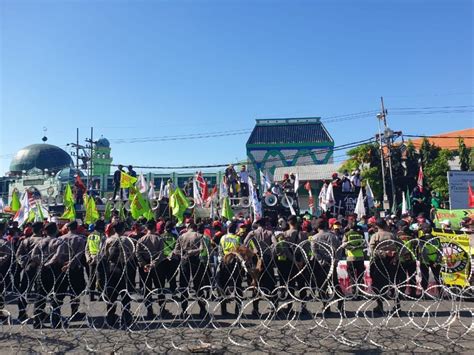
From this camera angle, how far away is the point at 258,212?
17.9 metres

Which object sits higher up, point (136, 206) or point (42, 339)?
point (136, 206)

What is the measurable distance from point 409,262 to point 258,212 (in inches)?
402

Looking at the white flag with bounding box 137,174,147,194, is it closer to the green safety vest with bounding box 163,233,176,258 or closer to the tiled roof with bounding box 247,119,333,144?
the green safety vest with bounding box 163,233,176,258

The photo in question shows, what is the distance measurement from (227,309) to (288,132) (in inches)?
2406

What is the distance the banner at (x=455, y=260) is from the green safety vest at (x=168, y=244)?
19.5 feet

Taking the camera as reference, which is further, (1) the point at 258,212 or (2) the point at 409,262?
(1) the point at 258,212

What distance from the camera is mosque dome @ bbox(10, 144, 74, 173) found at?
220 ft

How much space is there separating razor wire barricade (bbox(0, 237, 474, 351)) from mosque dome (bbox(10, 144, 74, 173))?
209 feet

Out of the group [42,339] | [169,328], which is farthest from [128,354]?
[42,339]

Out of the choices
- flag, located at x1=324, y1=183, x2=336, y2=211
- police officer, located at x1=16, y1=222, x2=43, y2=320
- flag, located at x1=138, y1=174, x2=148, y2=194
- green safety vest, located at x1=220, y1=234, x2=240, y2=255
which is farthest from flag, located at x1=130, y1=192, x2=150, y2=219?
flag, located at x1=324, y1=183, x2=336, y2=211

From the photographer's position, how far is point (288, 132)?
68.0 meters

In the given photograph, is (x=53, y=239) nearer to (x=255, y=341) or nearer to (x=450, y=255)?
(x=255, y=341)

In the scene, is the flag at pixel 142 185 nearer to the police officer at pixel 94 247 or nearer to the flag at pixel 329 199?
the flag at pixel 329 199

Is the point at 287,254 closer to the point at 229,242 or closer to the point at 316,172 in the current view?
the point at 229,242
